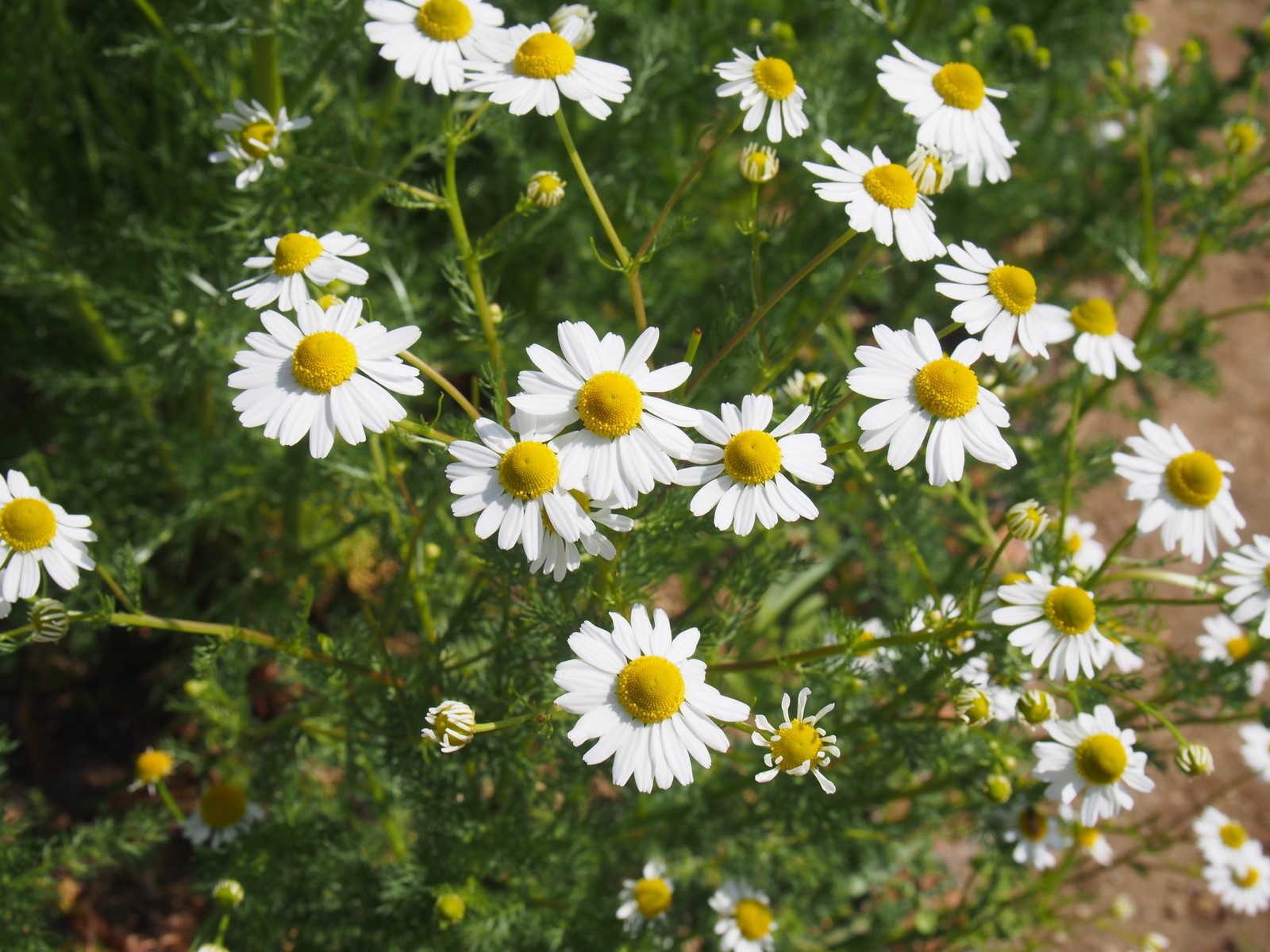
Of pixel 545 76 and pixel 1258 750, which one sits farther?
pixel 1258 750

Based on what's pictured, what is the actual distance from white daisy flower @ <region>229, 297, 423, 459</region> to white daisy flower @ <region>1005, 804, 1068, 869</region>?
1985 millimetres

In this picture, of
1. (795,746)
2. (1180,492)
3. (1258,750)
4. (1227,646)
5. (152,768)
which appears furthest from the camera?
(1258,750)

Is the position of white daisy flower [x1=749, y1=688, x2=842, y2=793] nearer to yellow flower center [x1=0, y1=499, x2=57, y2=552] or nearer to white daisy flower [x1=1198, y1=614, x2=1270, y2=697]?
yellow flower center [x1=0, y1=499, x2=57, y2=552]

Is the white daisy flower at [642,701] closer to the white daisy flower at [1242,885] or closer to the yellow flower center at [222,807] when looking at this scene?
the yellow flower center at [222,807]

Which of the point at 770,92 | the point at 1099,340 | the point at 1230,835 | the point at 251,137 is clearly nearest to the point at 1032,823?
the point at 1230,835

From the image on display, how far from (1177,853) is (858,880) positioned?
1464 millimetres

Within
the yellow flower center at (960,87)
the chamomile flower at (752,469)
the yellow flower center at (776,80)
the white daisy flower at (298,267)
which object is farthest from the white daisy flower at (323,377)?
the yellow flower center at (960,87)

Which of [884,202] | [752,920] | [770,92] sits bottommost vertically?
[752,920]

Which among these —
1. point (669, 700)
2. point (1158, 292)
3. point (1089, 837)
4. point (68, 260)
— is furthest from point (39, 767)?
point (1158, 292)

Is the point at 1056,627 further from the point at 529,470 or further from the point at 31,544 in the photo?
the point at 31,544

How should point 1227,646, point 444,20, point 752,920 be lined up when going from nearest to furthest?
point 444,20, point 752,920, point 1227,646

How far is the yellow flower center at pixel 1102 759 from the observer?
2008 millimetres

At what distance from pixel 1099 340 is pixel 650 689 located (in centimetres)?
144

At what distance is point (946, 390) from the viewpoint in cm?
168
